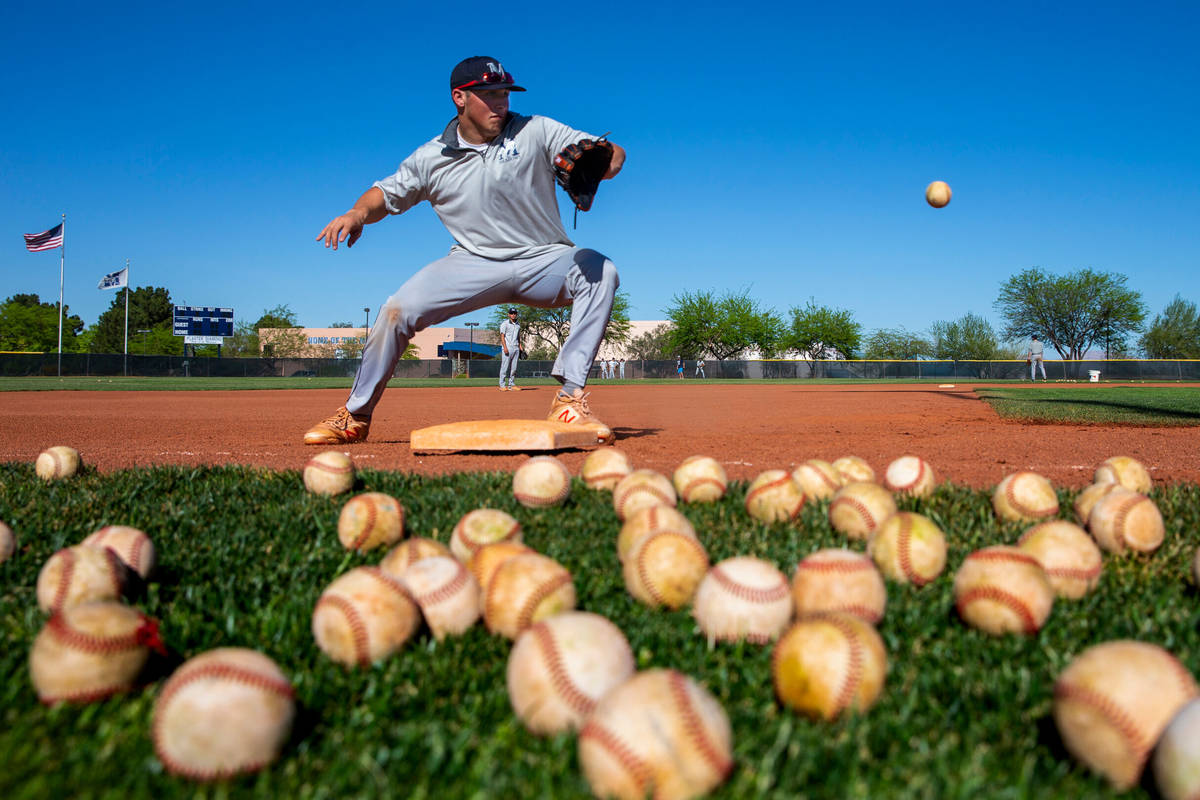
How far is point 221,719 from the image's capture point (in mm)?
1579

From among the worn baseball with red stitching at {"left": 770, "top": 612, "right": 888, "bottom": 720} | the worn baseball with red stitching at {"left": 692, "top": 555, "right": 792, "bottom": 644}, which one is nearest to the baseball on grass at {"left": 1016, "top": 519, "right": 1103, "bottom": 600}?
the worn baseball with red stitching at {"left": 692, "top": 555, "right": 792, "bottom": 644}

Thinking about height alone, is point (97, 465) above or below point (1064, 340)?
below

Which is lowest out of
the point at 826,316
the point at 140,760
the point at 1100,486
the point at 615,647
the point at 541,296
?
the point at 140,760

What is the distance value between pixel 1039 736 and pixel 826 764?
0.51 meters

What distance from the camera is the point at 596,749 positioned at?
1469mm

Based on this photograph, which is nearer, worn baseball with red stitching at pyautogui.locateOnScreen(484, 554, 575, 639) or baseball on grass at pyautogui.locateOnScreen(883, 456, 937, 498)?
worn baseball with red stitching at pyautogui.locateOnScreen(484, 554, 575, 639)

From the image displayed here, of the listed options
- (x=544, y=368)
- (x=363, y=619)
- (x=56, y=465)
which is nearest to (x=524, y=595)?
(x=363, y=619)

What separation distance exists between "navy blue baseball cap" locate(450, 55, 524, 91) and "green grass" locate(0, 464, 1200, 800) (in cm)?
350

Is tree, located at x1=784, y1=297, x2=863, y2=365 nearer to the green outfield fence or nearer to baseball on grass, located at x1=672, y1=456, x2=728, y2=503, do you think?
the green outfield fence

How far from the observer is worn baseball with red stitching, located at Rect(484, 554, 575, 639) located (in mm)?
2227

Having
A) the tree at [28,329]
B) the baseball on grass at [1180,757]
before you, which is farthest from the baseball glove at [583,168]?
the tree at [28,329]

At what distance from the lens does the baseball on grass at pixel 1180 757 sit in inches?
54.1

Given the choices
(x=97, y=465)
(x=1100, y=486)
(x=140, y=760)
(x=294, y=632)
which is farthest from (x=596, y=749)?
(x=97, y=465)

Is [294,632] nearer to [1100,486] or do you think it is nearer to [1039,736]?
[1039,736]
